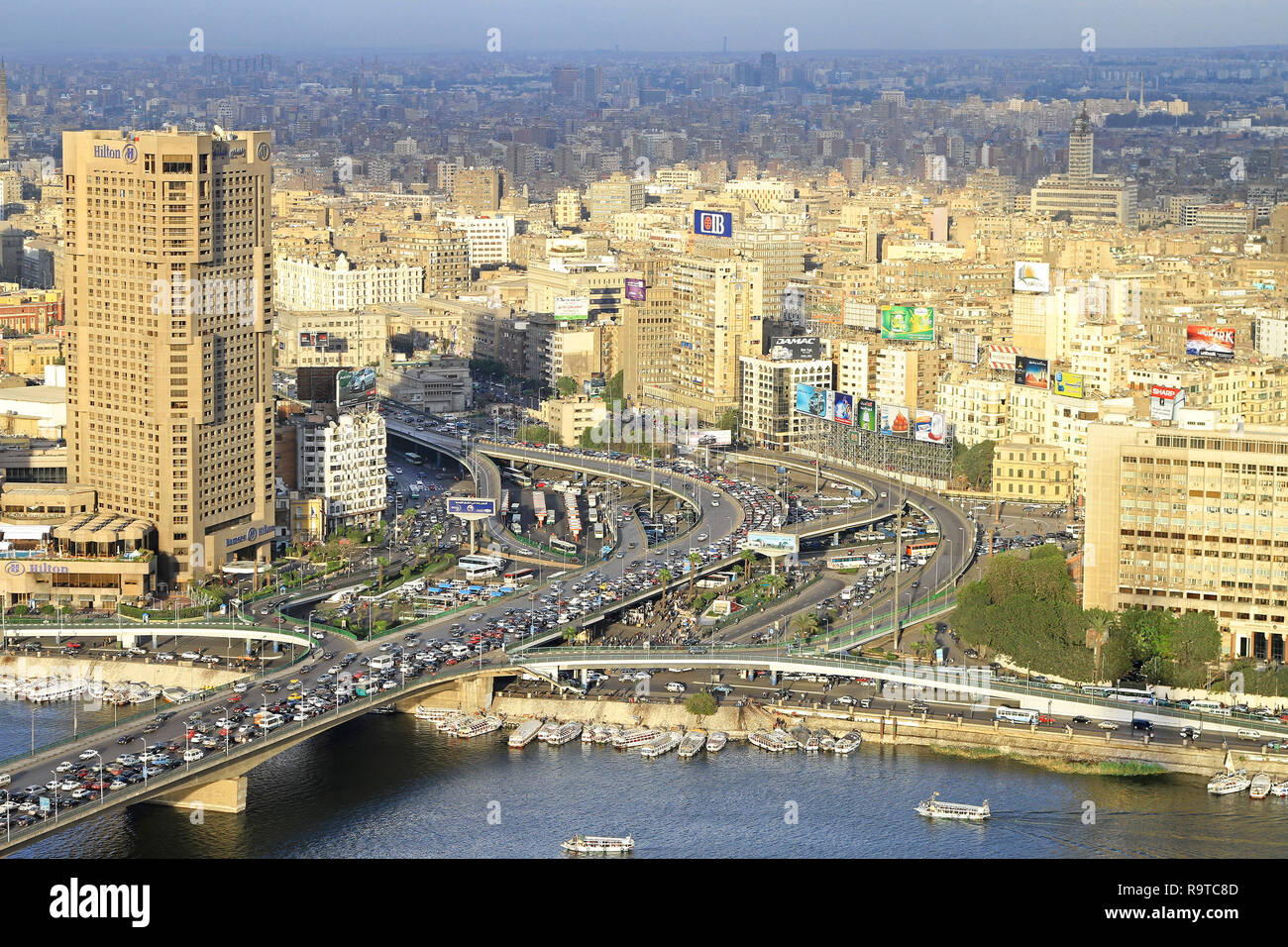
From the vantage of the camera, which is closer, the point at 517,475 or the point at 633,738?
the point at 633,738

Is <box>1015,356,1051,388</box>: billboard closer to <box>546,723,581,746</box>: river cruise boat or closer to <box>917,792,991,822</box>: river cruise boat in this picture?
<box>546,723,581,746</box>: river cruise boat

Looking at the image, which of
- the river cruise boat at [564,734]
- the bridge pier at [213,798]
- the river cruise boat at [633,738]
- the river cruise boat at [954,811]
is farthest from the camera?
the river cruise boat at [564,734]

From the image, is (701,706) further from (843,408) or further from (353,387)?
(843,408)

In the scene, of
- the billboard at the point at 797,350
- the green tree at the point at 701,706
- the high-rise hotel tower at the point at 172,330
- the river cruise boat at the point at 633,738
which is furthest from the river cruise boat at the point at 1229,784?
the billboard at the point at 797,350

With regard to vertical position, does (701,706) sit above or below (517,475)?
below

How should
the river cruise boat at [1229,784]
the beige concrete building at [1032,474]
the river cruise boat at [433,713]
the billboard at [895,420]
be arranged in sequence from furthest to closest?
the billboard at [895,420] → the beige concrete building at [1032,474] → the river cruise boat at [433,713] → the river cruise boat at [1229,784]

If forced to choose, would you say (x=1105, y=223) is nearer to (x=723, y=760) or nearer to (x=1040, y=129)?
(x=1040, y=129)

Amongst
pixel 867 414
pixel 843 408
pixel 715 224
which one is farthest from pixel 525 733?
pixel 715 224

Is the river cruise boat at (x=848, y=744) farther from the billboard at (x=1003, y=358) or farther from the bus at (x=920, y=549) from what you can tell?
the billboard at (x=1003, y=358)
